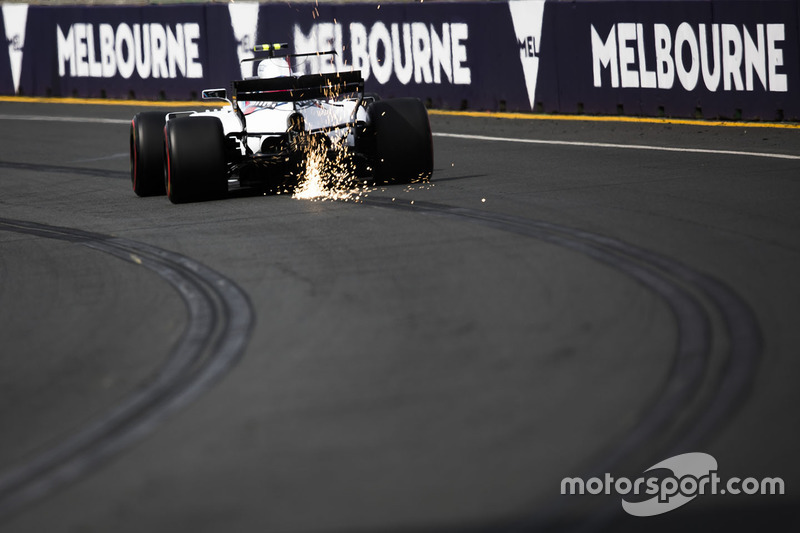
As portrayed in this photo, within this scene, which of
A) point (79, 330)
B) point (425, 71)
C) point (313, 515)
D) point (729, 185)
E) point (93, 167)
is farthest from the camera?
point (425, 71)

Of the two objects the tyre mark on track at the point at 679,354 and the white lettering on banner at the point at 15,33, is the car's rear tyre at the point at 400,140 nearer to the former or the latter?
the tyre mark on track at the point at 679,354

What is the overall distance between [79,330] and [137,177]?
5.69 metres

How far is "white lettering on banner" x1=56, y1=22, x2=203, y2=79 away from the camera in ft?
81.9

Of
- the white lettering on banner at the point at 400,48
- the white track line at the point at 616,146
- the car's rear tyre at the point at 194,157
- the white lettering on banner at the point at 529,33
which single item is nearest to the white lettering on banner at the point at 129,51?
the white lettering on banner at the point at 400,48

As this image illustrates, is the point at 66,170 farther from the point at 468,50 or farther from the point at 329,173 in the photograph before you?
the point at 468,50

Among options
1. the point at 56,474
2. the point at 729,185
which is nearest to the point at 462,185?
the point at 729,185

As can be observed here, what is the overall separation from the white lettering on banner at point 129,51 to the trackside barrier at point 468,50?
0.09 feet

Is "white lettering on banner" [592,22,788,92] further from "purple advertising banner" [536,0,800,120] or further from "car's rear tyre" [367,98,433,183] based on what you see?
"car's rear tyre" [367,98,433,183]

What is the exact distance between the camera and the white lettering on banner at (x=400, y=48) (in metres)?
21.1

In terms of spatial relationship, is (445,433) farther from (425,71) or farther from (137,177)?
(425,71)

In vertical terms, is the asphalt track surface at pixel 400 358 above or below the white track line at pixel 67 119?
below

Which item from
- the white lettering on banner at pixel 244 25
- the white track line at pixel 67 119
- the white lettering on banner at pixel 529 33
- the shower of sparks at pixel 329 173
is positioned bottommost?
the shower of sparks at pixel 329 173

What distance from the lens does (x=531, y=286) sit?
25.9ft

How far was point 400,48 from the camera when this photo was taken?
21.8 metres
